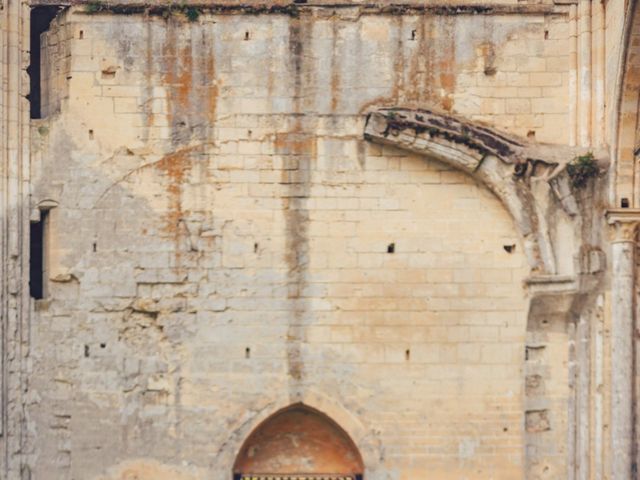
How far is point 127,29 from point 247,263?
2859 mm

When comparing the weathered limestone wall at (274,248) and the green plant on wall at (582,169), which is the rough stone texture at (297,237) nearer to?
the weathered limestone wall at (274,248)

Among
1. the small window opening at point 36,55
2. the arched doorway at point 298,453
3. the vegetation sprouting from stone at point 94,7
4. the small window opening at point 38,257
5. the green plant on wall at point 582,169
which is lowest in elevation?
the arched doorway at point 298,453

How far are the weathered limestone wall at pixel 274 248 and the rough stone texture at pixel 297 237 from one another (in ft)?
0.08

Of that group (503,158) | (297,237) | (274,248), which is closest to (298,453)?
(274,248)

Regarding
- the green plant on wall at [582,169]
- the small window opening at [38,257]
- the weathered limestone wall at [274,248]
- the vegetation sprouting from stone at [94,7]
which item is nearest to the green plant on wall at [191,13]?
the weathered limestone wall at [274,248]

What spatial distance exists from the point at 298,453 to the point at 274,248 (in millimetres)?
2289

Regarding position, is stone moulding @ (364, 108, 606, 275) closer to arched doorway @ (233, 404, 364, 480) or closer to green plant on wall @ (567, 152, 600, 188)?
green plant on wall @ (567, 152, 600, 188)

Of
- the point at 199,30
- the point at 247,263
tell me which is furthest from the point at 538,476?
the point at 199,30

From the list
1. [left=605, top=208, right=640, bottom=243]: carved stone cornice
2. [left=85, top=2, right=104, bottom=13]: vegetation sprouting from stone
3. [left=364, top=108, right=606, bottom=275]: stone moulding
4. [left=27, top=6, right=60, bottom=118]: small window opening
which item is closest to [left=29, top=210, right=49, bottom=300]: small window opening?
[left=27, top=6, right=60, bottom=118]: small window opening

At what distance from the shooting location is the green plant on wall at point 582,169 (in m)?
14.2

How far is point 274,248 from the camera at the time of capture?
1473 centimetres

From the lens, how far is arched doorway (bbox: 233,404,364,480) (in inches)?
589

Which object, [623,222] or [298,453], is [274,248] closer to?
[298,453]

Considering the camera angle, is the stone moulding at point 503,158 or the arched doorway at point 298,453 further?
the arched doorway at point 298,453
